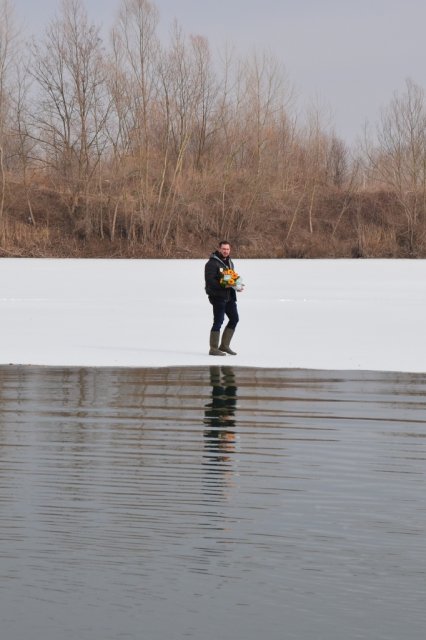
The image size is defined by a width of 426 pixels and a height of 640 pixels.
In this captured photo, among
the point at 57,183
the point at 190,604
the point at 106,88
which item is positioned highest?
the point at 106,88

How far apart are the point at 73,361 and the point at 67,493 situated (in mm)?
8566

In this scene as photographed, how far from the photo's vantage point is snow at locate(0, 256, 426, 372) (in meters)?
16.8

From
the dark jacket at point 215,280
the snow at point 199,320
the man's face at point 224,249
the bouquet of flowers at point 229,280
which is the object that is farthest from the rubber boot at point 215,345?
the man's face at point 224,249

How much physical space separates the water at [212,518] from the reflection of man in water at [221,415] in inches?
1.3

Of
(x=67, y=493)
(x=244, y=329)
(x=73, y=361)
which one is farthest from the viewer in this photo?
(x=244, y=329)

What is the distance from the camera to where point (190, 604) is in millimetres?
5496

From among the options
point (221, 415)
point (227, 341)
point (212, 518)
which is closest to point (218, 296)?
point (227, 341)

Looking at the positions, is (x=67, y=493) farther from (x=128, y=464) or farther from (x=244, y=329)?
(x=244, y=329)

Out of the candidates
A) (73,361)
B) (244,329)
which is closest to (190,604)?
(73,361)

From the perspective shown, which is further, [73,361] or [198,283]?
[198,283]

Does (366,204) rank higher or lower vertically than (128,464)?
higher

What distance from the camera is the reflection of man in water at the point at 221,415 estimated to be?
9438 mm

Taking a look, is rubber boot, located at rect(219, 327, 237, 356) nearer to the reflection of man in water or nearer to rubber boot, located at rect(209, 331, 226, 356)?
rubber boot, located at rect(209, 331, 226, 356)

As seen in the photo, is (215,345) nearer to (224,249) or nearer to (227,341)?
(227,341)
